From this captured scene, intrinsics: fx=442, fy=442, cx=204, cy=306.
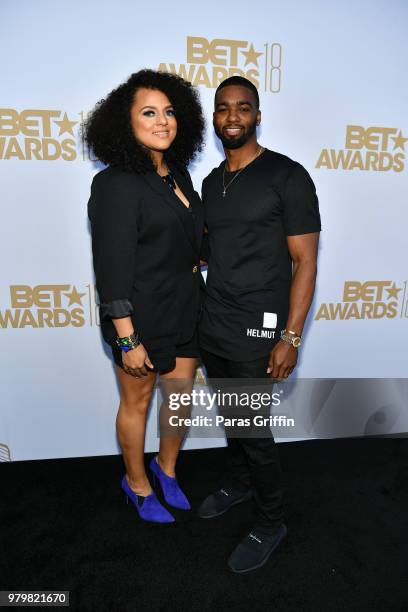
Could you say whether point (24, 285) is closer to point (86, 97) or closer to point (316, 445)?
point (86, 97)

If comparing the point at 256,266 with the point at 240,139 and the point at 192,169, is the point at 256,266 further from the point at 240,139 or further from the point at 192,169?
the point at 192,169

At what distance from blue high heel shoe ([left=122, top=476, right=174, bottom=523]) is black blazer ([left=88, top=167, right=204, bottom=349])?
804 millimetres

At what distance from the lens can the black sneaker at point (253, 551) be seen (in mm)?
1803

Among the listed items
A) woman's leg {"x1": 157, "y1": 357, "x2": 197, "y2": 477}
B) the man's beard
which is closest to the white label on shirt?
woman's leg {"x1": 157, "y1": 357, "x2": 197, "y2": 477}

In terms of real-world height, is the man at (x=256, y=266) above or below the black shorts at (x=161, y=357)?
above

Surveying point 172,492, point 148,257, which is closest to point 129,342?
point 148,257

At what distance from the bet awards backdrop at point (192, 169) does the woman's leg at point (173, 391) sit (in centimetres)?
42

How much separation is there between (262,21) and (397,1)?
0.77 m

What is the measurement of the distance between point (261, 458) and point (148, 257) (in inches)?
36.5

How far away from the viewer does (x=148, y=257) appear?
5.68 feet

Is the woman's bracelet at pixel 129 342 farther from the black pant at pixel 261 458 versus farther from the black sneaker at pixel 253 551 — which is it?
the black sneaker at pixel 253 551

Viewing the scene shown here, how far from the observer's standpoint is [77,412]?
8.46ft

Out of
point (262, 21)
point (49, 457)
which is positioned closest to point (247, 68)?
point (262, 21)

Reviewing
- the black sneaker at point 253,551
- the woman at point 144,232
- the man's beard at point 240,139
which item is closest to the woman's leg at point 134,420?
the woman at point 144,232
